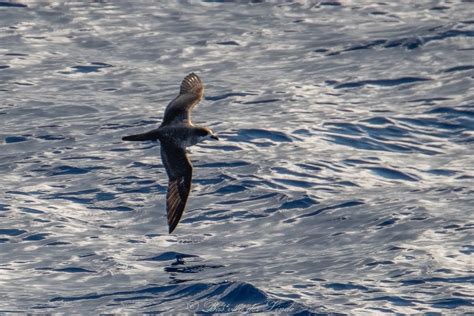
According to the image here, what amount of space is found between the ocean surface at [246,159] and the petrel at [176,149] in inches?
34.3

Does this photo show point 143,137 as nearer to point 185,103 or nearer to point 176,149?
point 176,149

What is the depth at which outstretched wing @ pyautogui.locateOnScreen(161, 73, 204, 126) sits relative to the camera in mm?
20312

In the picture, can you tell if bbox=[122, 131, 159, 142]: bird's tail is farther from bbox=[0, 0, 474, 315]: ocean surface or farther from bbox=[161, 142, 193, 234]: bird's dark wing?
bbox=[0, 0, 474, 315]: ocean surface

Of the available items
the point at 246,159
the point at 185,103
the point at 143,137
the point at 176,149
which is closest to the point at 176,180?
the point at 176,149

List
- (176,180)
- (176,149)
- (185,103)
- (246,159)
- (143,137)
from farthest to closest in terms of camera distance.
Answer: (246,159) < (185,103) < (176,149) < (176,180) < (143,137)

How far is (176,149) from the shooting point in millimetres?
19438

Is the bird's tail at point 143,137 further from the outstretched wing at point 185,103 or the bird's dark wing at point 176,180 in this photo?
the outstretched wing at point 185,103

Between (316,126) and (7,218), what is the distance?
6.21m

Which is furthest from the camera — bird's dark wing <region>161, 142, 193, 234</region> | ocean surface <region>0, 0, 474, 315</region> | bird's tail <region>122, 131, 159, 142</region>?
bird's dark wing <region>161, 142, 193, 234</region>

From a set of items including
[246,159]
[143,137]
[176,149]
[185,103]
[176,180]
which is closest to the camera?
[143,137]

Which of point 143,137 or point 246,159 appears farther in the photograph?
point 246,159

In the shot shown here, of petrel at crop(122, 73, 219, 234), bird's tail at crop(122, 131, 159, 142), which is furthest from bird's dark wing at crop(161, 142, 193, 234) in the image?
bird's tail at crop(122, 131, 159, 142)

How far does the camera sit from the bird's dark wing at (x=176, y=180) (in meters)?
18.9

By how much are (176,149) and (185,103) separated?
1.42 meters
